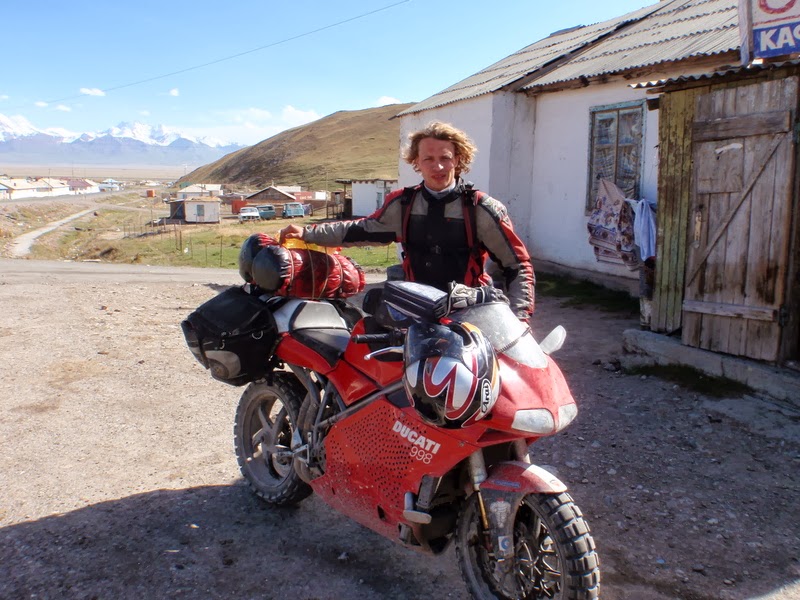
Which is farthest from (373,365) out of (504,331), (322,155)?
(322,155)

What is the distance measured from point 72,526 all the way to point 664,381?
467 centimetres

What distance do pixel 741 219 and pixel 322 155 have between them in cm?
12692

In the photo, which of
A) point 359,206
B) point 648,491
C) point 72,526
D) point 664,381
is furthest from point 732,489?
point 359,206

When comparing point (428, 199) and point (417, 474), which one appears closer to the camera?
point (417, 474)

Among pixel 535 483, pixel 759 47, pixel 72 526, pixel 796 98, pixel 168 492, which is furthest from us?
pixel 759 47

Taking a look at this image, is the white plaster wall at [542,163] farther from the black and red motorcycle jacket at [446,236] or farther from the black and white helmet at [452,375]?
the black and white helmet at [452,375]

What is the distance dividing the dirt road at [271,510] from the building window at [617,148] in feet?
13.7

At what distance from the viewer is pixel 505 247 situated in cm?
337

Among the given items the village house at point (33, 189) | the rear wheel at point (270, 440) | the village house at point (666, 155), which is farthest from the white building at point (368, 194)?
the village house at point (33, 189)

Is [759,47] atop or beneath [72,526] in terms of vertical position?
atop

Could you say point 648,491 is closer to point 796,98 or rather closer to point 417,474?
point 417,474

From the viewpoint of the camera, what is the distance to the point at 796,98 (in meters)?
5.21

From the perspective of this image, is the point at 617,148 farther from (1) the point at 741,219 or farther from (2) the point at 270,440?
(2) the point at 270,440

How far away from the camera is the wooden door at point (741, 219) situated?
5312 millimetres
